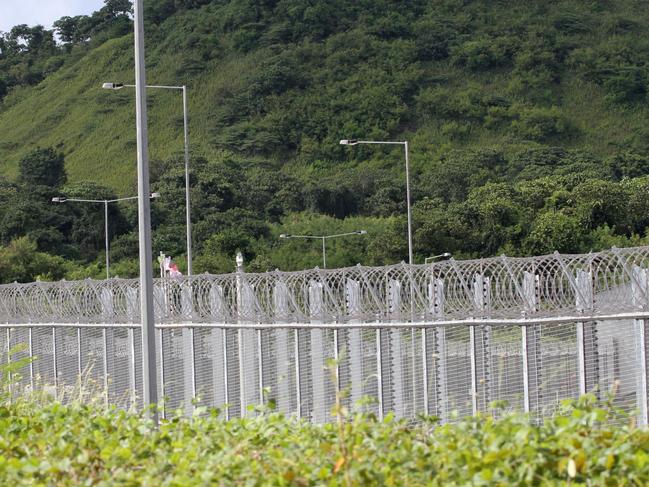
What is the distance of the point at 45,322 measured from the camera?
23922 mm

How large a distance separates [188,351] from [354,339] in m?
3.67

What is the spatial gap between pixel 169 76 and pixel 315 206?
151ft

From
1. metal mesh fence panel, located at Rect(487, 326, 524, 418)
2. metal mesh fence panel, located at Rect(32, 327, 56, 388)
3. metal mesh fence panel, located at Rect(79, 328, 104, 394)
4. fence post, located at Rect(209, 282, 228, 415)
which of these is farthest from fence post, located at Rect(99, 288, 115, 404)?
metal mesh fence panel, located at Rect(487, 326, 524, 418)

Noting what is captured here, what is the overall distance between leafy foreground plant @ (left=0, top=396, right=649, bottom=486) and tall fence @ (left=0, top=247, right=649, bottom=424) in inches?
125

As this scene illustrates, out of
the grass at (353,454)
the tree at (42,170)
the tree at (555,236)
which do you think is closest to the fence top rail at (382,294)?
the grass at (353,454)

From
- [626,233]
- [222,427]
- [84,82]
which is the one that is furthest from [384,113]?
[222,427]

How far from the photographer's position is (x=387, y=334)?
17.6 metres

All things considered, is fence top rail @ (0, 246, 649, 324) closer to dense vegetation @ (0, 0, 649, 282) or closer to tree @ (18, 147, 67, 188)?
dense vegetation @ (0, 0, 649, 282)

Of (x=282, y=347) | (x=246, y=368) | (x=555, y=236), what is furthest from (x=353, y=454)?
(x=555, y=236)

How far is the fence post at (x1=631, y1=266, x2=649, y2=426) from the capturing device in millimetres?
13594

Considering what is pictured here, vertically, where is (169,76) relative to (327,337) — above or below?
above

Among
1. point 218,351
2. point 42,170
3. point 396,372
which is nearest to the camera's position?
point 396,372

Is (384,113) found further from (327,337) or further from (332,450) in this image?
(332,450)

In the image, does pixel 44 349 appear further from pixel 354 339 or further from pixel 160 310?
pixel 354 339
